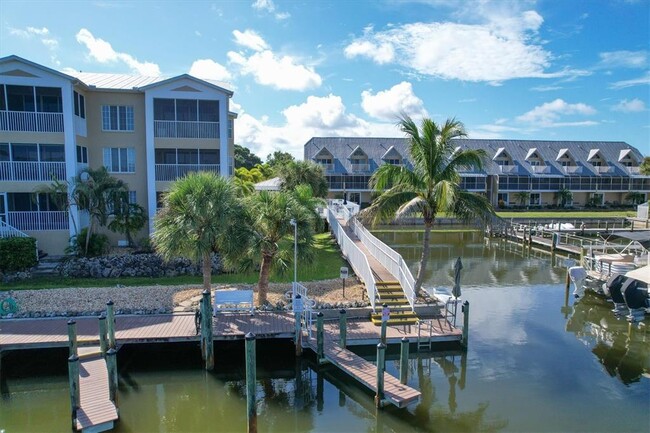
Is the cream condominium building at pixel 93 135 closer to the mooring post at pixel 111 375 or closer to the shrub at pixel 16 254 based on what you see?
the shrub at pixel 16 254

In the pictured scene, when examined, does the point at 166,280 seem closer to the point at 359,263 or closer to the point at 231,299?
the point at 231,299

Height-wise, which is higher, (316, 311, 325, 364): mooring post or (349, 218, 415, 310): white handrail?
(349, 218, 415, 310): white handrail

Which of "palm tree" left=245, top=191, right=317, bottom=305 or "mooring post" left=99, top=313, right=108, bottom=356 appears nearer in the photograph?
"mooring post" left=99, top=313, right=108, bottom=356

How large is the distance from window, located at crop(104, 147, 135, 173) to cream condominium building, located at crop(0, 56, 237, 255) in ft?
0.18

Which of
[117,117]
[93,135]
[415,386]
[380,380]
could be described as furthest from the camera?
[117,117]

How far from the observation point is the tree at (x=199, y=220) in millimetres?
14953

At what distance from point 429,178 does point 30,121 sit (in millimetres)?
20944

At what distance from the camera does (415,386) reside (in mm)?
13195

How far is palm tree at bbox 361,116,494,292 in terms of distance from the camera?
16.9 m

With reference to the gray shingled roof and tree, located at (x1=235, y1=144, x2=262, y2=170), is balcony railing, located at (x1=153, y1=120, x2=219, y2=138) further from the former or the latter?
tree, located at (x1=235, y1=144, x2=262, y2=170)

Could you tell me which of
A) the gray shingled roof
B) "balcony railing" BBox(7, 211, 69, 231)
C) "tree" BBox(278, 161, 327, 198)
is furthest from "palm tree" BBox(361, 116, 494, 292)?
the gray shingled roof

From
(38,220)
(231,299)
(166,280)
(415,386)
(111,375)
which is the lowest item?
(415,386)

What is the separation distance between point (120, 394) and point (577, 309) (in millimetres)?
19292

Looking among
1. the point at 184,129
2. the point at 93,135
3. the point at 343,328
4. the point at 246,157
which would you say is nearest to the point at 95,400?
the point at 343,328
